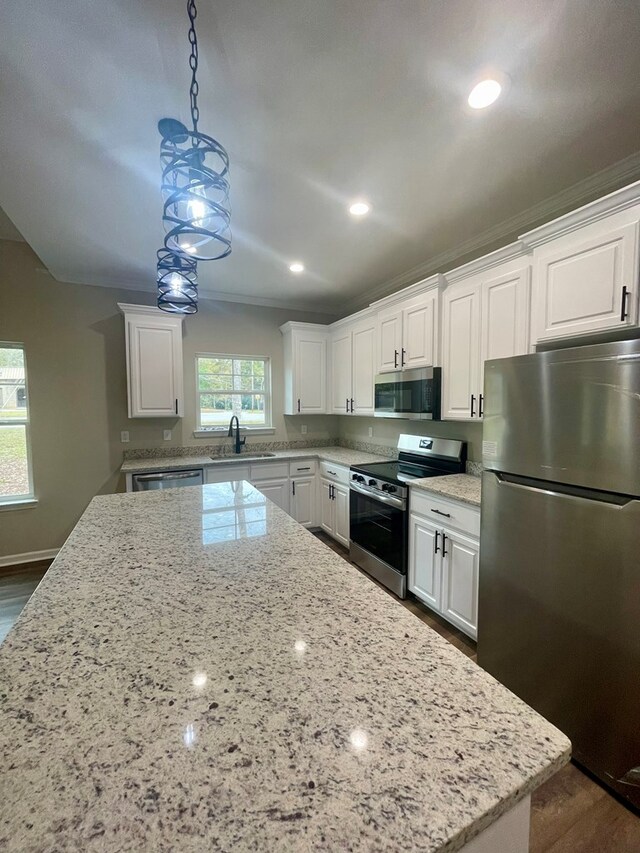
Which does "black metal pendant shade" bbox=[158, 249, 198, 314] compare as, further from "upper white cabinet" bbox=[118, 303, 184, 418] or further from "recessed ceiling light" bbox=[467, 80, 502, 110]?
"upper white cabinet" bbox=[118, 303, 184, 418]

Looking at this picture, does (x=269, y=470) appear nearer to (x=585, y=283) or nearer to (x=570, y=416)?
(x=570, y=416)

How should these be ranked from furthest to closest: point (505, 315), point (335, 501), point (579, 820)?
1. point (335, 501)
2. point (505, 315)
3. point (579, 820)

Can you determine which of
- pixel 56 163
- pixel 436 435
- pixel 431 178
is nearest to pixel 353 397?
pixel 436 435

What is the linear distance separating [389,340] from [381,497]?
1428mm

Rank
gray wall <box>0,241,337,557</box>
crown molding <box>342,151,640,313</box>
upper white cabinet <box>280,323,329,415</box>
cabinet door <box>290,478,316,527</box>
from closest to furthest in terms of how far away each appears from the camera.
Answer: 1. crown molding <box>342,151,640,313</box>
2. gray wall <box>0,241,337,557</box>
3. cabinet door <box>290,478,316,527</box>
4. upper white cabinet <box>280,323,329,415</box>

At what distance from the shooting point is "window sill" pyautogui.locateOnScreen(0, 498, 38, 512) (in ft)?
11.0

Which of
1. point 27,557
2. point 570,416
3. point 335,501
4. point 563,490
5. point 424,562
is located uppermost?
point 570,416

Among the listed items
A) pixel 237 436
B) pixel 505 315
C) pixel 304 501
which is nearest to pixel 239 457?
pixel 237 436

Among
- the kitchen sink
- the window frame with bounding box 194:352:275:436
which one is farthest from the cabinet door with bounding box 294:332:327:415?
the kitchen sink

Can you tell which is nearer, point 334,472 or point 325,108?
point 325,108

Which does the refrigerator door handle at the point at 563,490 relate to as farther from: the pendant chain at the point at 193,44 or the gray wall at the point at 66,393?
the gray wall at the point at 66,393

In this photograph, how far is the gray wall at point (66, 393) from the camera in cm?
334

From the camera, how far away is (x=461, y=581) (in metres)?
2.24

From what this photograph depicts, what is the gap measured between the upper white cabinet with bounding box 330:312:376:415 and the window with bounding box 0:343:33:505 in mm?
3110
